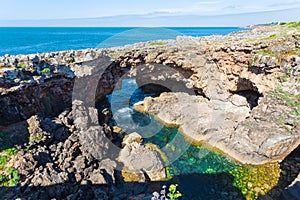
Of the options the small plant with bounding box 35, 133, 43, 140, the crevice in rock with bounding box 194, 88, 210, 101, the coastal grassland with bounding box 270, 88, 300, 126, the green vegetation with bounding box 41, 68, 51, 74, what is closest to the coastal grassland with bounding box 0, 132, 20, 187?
the small plant with bounding box 35, 133, 43, 140

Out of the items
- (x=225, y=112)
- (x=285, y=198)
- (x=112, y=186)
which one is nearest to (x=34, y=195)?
(x=112, y=186)

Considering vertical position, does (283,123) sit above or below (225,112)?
above

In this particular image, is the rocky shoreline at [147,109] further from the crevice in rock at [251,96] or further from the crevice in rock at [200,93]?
the crevice in rock at [200,93]

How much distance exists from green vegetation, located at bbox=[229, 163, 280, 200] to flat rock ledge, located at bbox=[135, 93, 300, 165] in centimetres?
81

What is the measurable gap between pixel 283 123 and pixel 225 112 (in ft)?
27.8

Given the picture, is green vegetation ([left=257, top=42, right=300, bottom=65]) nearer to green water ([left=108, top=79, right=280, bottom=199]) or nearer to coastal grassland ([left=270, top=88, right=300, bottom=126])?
coastal grassland ([left=270, top=88, right=300, bottom=126])

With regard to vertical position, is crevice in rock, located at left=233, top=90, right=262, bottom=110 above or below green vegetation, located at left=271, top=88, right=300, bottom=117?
below

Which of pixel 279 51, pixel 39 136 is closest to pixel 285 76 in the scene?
pixel 279 51

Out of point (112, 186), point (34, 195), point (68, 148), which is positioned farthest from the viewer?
point (68, 148)

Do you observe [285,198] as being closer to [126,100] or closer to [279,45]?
[279,45]

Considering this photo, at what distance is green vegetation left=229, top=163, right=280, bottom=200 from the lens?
16.3 metres

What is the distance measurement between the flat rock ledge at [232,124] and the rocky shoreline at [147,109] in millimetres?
88

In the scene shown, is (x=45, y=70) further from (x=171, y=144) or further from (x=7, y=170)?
(x=171, y=144)

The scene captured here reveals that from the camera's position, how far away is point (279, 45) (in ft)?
75.7
